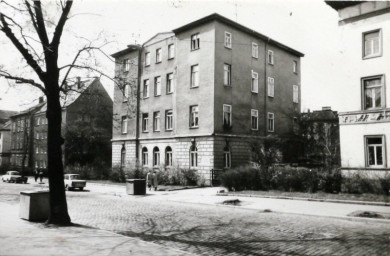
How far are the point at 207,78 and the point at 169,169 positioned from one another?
8960 millimetres

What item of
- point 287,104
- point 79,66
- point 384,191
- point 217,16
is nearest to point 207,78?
point 217,16

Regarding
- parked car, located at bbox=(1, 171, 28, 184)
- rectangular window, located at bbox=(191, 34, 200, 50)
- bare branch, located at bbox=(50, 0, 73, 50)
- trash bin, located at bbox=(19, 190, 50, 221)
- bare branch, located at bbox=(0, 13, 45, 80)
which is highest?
rectangular window, located at bbox=(191, 34, 200, 50)

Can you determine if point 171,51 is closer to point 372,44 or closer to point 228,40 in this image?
point 228,40

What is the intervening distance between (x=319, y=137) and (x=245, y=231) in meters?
30.5

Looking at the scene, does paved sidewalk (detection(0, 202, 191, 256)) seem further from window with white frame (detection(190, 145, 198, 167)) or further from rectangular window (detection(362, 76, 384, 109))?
window with white frame (detection(190, 145, 198, 167))

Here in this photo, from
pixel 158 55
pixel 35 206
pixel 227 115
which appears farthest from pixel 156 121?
pixel 35 206

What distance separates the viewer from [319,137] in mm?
38219

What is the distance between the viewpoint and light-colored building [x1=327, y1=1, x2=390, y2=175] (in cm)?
2083

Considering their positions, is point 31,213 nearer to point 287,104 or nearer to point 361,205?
point 361,205

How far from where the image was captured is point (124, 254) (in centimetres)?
707

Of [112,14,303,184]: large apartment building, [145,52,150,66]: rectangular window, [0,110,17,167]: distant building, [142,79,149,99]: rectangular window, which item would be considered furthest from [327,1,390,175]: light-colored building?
[0,110,17,167]: distant building

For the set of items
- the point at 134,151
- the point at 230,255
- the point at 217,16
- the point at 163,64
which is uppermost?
the point at 217,16

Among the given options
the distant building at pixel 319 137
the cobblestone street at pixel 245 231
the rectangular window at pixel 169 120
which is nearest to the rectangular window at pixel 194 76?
the rectangular window at pixel 169 120

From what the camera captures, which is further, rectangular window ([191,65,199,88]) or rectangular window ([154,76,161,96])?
rectangular window ([154,76,161,96])
